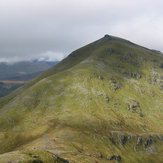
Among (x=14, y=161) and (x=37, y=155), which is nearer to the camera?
(x=14, y=161)

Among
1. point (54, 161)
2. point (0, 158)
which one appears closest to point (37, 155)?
point (54, 161)

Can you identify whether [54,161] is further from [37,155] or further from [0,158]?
A: [0,158]

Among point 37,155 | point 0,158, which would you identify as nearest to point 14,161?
point 0,158

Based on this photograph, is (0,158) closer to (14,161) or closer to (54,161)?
(14,161)

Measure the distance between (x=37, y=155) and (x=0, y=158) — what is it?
20581 mm

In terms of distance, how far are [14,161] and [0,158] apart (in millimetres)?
5394

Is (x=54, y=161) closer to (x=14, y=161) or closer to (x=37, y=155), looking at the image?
(x=37, y=155)

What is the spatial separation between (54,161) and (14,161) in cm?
2389

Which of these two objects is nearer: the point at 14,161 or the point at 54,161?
the point at 14,161

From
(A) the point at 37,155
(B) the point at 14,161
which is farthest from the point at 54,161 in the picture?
(B) the point at 14,161

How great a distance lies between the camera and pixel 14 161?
14525 cm

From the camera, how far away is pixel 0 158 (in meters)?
144

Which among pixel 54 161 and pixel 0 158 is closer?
pixel 0 158
